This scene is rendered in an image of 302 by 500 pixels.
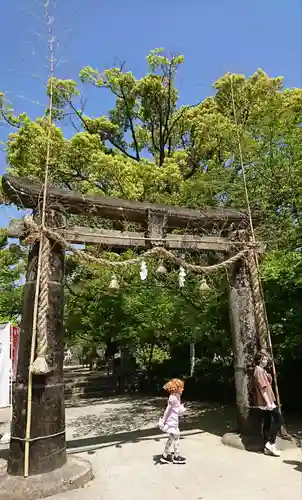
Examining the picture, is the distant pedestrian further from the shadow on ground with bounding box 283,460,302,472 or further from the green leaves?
the green leaves

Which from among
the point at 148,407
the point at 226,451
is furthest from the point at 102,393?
the point at 226,451

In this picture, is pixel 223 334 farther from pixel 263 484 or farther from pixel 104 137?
pixel 104 137

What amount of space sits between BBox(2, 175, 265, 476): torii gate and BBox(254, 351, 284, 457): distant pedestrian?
323mm

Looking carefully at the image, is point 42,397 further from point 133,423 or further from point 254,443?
point 133,423

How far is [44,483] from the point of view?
439cm

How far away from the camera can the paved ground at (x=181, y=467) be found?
431 centimetres

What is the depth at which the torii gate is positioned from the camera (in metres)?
4.76

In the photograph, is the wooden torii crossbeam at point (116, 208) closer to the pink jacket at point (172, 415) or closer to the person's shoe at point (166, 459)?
the pink jacket at point (172, 415)

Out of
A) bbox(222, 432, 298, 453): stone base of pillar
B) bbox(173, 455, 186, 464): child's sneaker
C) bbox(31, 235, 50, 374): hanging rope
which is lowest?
bbox(173, 455, 186, 464): child's sneaker

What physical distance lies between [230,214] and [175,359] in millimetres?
8309

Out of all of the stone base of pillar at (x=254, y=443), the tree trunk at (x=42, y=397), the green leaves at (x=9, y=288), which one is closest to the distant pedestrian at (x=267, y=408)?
the stone base of pillar at (x=254, y=443)

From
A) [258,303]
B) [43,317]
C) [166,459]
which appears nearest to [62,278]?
[43,317]

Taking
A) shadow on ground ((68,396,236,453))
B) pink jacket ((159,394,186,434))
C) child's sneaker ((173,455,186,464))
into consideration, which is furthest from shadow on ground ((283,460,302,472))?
shadow on ground ((68,396,236,453))

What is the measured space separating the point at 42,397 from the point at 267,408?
10.4 ft
